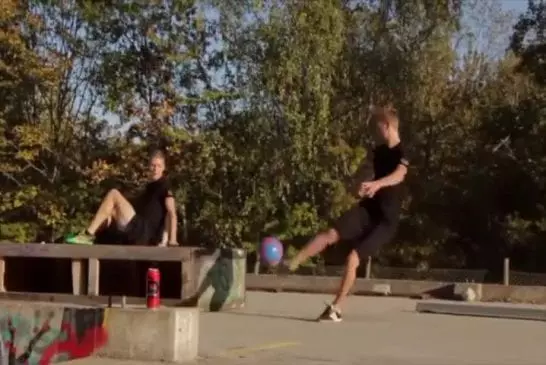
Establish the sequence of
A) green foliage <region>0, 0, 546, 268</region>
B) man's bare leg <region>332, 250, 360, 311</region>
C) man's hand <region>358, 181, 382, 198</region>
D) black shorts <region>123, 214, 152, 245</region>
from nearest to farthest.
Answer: man's hand <region>358, 181, 382, 198</region>, man's bare leg <region>332, 250, 360, 311</region>, black shorts <region>123, 214, 152, 245</region>, green foliage <region>0, 0, 546, 268</region>

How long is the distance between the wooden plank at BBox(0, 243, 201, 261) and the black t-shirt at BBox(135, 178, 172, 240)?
508mm

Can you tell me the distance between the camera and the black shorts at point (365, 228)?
405 inches

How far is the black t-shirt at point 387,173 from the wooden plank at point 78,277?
3075 millimetres

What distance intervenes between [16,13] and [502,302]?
20.9 m

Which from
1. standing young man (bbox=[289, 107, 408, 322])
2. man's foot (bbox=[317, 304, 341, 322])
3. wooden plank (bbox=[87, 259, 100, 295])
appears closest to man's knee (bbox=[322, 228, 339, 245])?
standing young man (bbox=[289, 107, 408, 322])

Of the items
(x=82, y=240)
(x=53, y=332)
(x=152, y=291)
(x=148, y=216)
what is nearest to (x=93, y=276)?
(x=82, y=240)

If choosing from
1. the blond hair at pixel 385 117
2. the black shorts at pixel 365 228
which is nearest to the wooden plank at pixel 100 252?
the black shorts at pixel 365 228

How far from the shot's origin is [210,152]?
33.3 m

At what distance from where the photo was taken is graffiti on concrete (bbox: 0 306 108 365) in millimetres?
8281

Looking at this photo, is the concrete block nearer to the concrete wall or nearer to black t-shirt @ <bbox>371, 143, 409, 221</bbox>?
black t-shirt @ <bbox>371, 143, 409, 221</bbox>

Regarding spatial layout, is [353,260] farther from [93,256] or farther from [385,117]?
[93,256]

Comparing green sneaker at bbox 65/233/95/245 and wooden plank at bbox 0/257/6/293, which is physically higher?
green sneaker at bbox 65/233/95/245

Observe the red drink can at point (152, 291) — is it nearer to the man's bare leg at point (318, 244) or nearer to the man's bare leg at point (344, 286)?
the man's bare leg at point (318, 244)

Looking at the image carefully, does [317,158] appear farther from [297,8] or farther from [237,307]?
[237,307]
